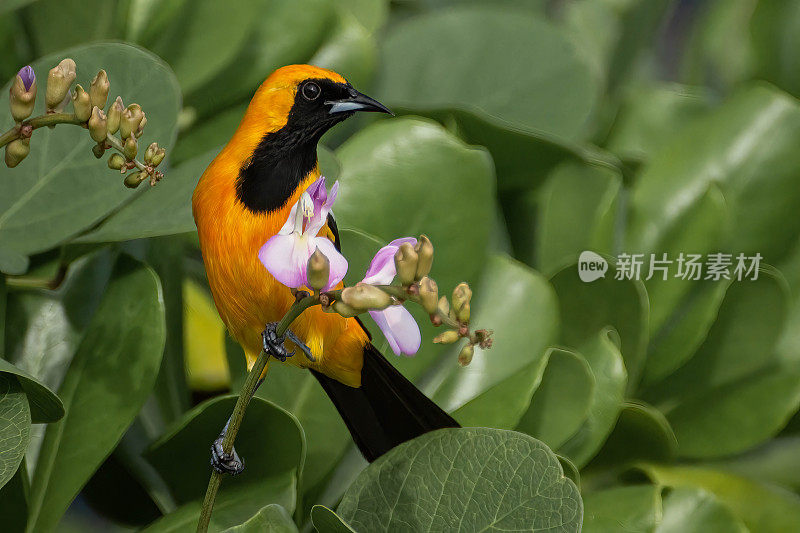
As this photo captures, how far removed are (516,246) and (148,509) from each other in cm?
36

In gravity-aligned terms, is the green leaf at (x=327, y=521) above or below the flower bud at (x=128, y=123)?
below

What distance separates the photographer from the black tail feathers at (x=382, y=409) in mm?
517

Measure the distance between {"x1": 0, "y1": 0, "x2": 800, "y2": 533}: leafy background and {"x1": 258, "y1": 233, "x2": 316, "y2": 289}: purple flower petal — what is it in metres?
0.13

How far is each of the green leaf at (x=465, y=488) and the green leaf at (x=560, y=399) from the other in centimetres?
Answer: 12

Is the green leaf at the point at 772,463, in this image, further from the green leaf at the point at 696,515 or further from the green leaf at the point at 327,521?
the green leaf at the point at 327,521

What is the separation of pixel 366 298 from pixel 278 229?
162 millimetres

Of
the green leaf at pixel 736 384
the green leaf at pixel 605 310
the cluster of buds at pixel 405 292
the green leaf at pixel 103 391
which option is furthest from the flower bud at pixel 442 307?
the green leaf at pixel 736 384

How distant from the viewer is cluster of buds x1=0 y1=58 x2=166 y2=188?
40cm

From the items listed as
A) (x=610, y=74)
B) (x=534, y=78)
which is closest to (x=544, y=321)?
(x=534, y=78)

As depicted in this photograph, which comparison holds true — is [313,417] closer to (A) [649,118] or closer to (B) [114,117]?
(B) [114,117]

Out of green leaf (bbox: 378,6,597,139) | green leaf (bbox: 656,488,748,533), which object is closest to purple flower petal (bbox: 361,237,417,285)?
green leaf (bbox: 656,488,748,533)

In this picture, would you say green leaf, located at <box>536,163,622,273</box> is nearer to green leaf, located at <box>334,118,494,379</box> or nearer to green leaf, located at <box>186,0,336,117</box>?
green leaf, located at <box>334,118,494,379</box>

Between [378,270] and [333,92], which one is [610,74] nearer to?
[333,92]

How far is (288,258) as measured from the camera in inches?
14.5
